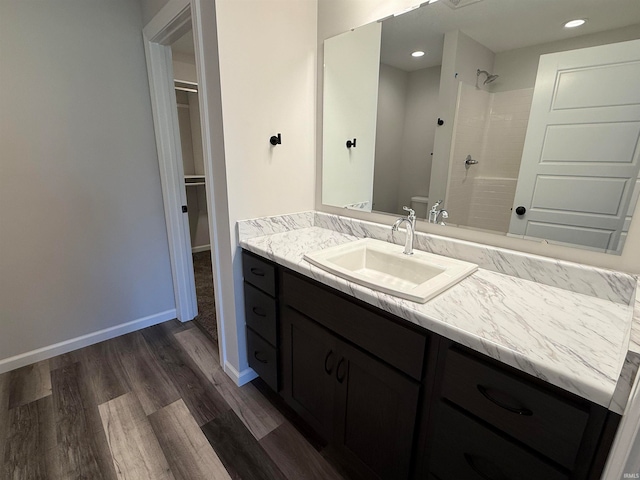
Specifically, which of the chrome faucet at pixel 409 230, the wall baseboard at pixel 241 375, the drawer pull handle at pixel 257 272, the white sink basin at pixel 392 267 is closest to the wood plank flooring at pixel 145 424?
the wall baseboard at pixel 241 375

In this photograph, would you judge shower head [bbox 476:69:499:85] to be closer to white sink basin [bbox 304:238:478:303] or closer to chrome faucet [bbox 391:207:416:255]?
chrome faucet [bbox 391:207:416:255]

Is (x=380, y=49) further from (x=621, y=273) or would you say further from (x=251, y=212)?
(x=621, y=273)

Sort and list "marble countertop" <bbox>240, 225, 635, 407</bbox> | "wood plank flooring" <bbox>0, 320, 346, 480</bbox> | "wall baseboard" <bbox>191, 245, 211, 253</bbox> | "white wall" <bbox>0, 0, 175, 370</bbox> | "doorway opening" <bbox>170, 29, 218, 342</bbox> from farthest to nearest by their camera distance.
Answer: "wall baseboard" <bbox>191, 245, 211, 253</bbox>, "doorway opening" <bbox>170, 29, 218, 342</bbox>, "white wall" <bbox>0, 0, 175, 370</bbox>, "wood plank flooring" <bbox>0, 320, 346, 480</bbox>, "marble countertop" <bbox>240, 225, 635, 407</bbox>

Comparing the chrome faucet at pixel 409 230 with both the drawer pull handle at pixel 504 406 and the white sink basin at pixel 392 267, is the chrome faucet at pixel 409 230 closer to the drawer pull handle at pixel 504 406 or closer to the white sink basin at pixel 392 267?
the white sink basin at pixel 392 267

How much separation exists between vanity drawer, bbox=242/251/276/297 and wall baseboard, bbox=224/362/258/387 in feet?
1.90

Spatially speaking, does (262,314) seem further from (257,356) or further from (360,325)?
(360,325)

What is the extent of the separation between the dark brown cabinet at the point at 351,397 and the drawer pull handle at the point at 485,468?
165 mm

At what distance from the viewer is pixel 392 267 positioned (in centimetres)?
134

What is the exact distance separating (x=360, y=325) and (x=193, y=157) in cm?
349

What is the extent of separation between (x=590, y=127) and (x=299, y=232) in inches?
50.0

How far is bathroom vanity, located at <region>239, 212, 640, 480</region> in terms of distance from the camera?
0.64m

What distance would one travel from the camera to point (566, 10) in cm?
96

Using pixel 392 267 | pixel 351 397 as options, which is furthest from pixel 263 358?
pixel 392 267

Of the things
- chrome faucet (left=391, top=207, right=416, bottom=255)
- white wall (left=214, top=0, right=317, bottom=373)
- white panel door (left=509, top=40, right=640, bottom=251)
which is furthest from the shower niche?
white panel door (left=509, top=40, right=640, bottom=251)
